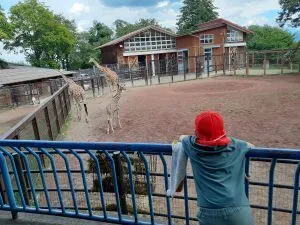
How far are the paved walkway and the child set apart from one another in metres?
1.48

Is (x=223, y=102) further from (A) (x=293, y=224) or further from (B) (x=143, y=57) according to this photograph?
(B) (x=143, y=57)

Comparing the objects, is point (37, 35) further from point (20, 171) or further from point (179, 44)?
point (20, 171)

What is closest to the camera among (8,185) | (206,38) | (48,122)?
(8,185)

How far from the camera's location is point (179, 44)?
101 ft

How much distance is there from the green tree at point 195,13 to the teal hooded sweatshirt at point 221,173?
145 feet

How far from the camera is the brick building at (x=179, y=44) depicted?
28.8m

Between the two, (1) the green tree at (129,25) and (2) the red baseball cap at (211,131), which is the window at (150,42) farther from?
(2) the red baseball cap at (211,131)

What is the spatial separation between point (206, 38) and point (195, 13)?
17.3 metres

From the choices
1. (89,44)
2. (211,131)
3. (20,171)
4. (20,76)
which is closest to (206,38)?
(20,76)

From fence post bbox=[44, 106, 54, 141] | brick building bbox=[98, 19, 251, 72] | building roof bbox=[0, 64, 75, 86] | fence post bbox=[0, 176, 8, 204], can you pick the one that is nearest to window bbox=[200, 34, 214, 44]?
brick building bbox=[98, 19, 251, 72]

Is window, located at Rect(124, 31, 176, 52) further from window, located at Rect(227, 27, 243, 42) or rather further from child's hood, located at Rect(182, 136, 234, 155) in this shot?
child's hood, located at Rect(182, 136, 234, 155)

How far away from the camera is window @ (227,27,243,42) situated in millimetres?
30312

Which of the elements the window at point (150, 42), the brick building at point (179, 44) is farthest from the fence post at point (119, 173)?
the window at point (150, 42)

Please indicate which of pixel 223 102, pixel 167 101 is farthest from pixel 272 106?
pixel 167 101
